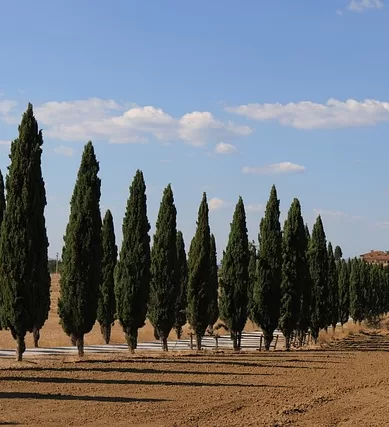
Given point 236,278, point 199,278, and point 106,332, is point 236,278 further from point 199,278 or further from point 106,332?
point 106,332

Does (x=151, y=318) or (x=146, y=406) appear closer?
(x=146, y=406)

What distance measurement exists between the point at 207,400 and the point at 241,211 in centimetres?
2348

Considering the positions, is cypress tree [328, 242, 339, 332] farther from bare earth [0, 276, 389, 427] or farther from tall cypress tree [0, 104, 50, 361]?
tall cypress tree [0, 104, 50, 361]

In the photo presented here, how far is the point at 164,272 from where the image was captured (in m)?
35.2

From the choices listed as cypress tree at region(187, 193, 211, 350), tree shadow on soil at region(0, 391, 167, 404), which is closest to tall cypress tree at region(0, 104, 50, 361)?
tree shadow on soil at region(0, 391, 167, 404)

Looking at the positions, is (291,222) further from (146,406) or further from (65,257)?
(146,406)

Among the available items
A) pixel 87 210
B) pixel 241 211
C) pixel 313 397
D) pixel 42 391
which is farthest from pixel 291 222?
pixel 42 391

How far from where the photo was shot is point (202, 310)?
3619 centimetres

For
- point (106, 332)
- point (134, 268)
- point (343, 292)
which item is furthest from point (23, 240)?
point (343, 292)

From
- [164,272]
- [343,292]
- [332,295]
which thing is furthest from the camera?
[343,292]

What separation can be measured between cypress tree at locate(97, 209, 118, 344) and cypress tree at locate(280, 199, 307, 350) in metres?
11.1

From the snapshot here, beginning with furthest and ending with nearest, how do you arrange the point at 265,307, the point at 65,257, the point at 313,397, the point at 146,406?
the point at 265,307 → the point at 65,257 → the point at 313,397 → the point at 146,406

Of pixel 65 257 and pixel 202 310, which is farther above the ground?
pixel 65 257

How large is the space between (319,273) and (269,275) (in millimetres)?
12339
